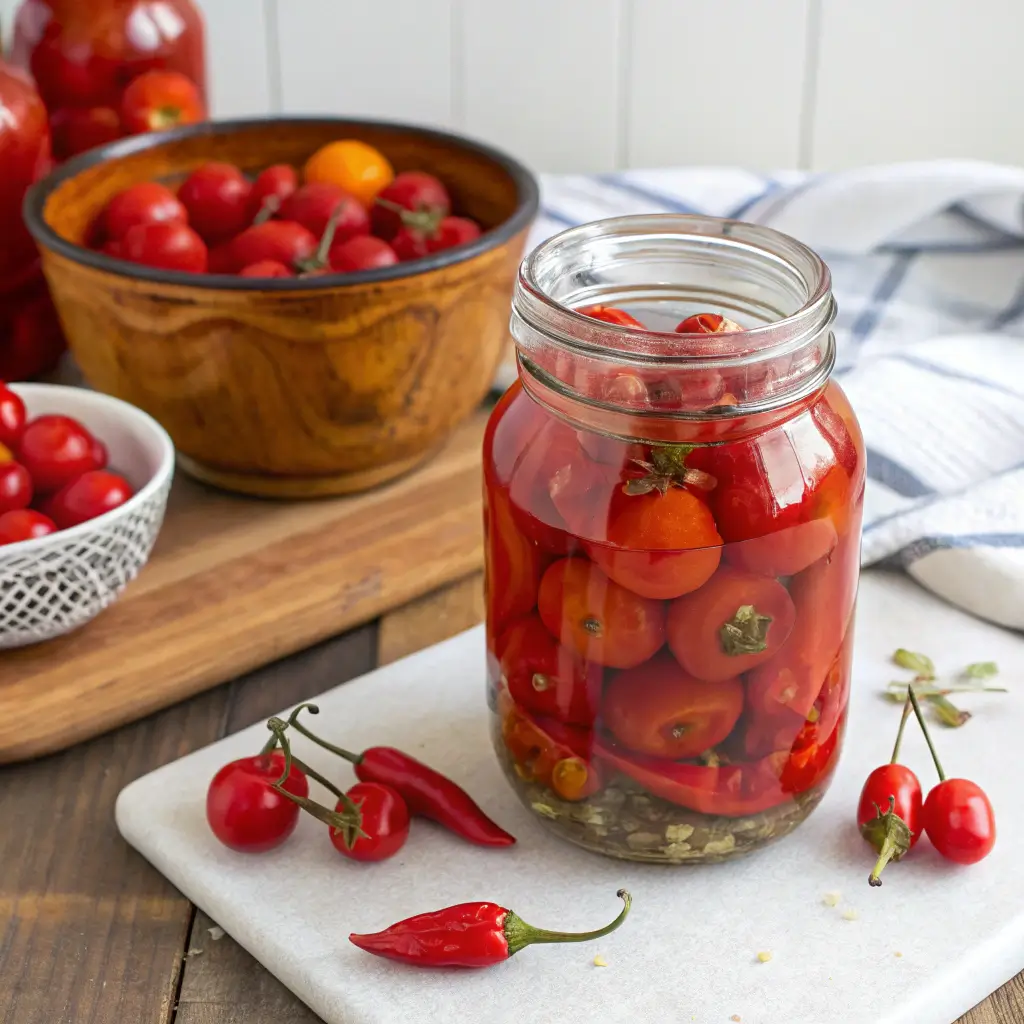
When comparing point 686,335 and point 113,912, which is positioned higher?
point 686,335

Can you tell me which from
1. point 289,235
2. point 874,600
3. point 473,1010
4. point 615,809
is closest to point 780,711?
point 615,809

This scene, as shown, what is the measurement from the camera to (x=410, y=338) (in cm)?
120

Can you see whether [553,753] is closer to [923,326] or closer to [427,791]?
[427,791]

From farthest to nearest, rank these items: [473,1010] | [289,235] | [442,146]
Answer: [442,146], [289,235], [473,1010]

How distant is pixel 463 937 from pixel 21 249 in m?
0.93

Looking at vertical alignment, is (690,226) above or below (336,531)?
above

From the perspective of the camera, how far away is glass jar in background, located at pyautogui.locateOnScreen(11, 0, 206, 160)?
1.44 meters

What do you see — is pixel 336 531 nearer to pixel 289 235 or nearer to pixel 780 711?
pixel 289 235

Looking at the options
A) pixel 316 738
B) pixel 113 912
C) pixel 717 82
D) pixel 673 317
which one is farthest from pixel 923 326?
pixel 113 912

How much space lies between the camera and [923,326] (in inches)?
59.9

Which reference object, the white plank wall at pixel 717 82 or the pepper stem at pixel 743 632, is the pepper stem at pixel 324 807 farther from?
the white plank wall at pixel 717 82

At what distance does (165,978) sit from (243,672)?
1.03 feet

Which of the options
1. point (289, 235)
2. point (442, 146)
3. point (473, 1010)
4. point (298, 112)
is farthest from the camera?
point (298, 112)

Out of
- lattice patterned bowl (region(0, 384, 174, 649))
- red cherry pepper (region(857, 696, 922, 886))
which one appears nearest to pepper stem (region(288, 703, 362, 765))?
lattice patterned bowl (region(0, 384, 174, 649))
